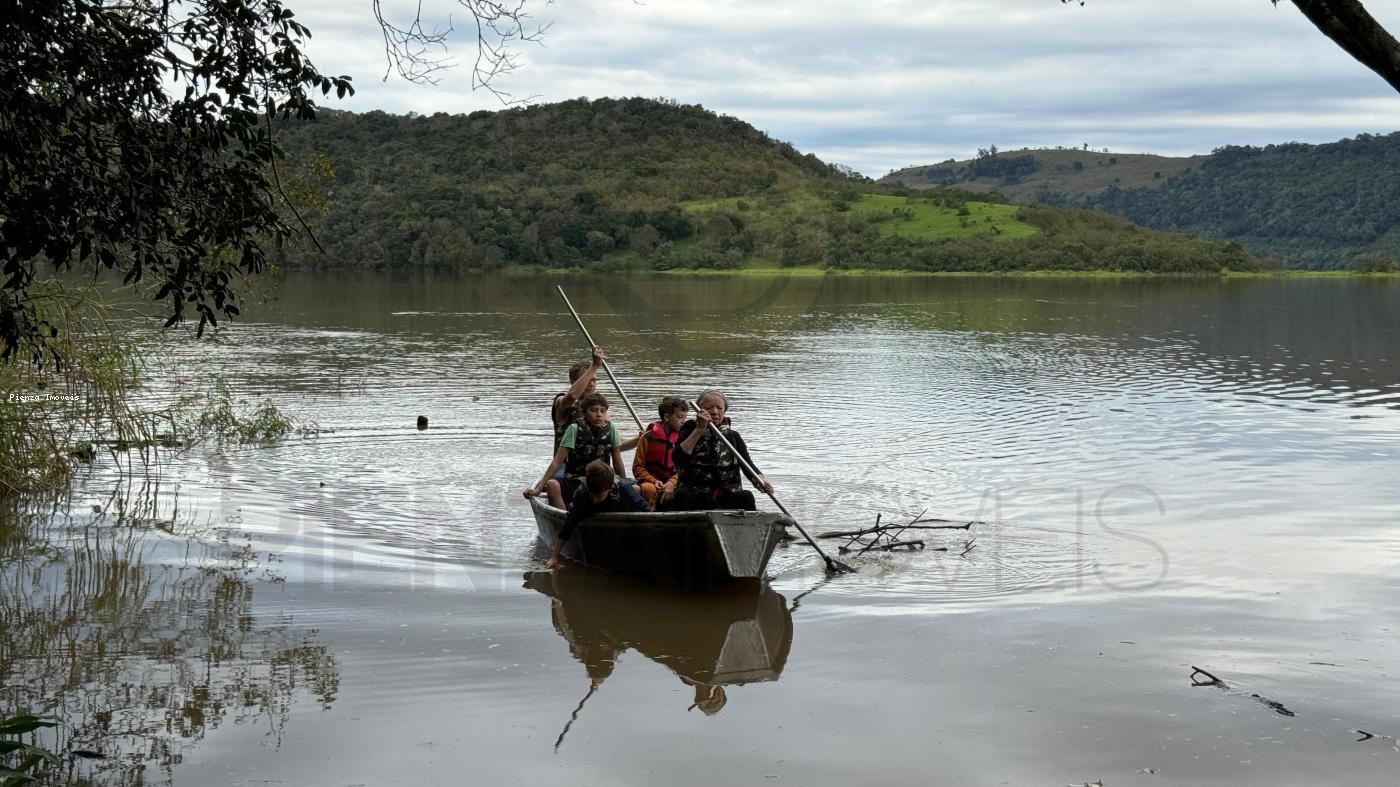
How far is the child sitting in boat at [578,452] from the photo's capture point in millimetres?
11289

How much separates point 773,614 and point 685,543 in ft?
2.65

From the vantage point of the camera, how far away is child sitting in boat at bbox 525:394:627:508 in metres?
11.3

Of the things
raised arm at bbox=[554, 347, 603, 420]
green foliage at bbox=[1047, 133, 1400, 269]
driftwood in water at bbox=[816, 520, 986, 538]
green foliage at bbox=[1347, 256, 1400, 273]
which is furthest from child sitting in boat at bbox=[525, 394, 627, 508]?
green foliage at bbox=[1047, 133, 1400, 269]

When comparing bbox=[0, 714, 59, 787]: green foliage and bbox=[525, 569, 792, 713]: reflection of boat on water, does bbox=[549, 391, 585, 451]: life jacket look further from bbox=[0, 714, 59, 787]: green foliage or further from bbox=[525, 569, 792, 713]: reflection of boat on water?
bbox=[0, 714, 59, 787]: green foliage

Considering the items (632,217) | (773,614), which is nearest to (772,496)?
(773,614)

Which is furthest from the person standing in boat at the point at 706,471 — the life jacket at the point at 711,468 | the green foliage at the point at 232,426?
the green foliage at the point at 232,426

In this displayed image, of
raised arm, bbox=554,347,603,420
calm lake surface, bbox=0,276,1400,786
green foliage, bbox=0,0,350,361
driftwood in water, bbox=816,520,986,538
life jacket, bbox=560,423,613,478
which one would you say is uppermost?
green foliage, bbox=0,0,350,361

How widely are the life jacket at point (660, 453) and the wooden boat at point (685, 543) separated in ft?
2.82

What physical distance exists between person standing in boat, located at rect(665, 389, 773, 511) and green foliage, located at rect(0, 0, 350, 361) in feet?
13.3

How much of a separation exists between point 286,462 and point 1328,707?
11.7m

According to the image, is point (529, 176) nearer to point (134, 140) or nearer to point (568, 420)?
point (568, 420)

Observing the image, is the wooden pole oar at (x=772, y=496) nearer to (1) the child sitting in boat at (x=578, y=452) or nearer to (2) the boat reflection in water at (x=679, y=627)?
(2) the boat reflection in water at (x=679, y=627)

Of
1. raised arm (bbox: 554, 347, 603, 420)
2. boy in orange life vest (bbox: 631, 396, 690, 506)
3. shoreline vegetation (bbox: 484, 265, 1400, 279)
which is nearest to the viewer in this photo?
boy in orange life vest (bbox: 631, 396, 690, 506)

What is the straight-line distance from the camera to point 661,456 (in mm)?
10836
